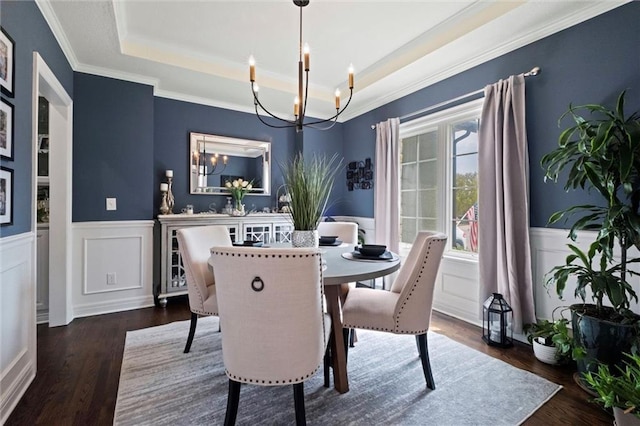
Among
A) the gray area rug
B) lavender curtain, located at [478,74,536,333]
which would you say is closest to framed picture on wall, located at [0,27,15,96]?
the gray area rug

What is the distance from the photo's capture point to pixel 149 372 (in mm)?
2055

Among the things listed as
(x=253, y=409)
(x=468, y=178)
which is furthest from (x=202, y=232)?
(x=468, y=178)

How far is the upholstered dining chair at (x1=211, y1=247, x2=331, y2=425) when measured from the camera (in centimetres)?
127

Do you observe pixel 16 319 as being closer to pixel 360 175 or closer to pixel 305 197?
pixel 305 197

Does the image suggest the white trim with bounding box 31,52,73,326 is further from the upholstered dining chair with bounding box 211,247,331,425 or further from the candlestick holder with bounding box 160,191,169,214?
the upholstered dining chair with bounding box 211,247,331,425

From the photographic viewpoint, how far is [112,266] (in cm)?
325

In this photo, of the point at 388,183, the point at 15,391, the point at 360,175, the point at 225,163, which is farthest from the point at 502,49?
the point at 15,391

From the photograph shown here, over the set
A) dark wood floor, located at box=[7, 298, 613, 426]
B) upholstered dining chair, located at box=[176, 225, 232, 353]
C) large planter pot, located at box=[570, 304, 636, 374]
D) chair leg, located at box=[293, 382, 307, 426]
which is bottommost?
dark wood floor, located at box=[7, 298, 613, 426]

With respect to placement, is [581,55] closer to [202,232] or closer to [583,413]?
[583,413]

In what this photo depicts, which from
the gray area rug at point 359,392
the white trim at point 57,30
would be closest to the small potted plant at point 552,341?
the gray area rug at point 359,392

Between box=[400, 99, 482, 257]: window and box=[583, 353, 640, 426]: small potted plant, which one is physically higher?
box=[400, 99, 482, 257]: window

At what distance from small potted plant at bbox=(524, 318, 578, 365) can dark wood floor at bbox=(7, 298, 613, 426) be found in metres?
0.07

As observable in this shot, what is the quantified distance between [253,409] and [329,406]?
0.42 metres

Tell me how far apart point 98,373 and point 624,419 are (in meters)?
2.93
